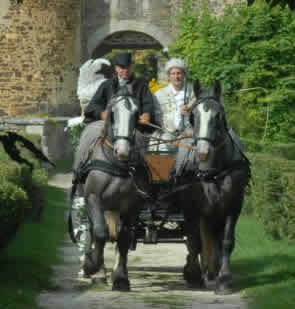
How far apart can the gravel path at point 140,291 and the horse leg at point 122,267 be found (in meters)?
0.09

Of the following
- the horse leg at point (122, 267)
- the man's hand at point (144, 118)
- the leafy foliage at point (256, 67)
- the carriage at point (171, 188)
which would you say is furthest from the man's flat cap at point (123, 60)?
the leafy foliage at point (256, 67)

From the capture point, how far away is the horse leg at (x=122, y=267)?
10.3 metres

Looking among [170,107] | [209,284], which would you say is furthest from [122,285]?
[170,107]

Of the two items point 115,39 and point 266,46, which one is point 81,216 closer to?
point 266,46

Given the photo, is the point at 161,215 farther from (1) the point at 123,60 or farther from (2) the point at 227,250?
(1) the point at 123,60

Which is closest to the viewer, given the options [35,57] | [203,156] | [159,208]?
[203,156]

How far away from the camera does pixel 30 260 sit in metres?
12.3

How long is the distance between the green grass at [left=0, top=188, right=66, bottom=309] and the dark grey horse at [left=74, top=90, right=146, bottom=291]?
71 cm

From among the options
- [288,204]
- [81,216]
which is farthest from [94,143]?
[288,204]

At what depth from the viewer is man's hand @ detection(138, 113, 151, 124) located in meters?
10.7

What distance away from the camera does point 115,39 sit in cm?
3938

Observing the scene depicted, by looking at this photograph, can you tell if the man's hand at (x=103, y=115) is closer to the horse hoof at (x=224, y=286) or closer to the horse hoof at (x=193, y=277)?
the horse hoof at (x=193, y=277)

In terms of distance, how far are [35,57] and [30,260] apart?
21.8 meters

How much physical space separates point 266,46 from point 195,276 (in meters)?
14.0
